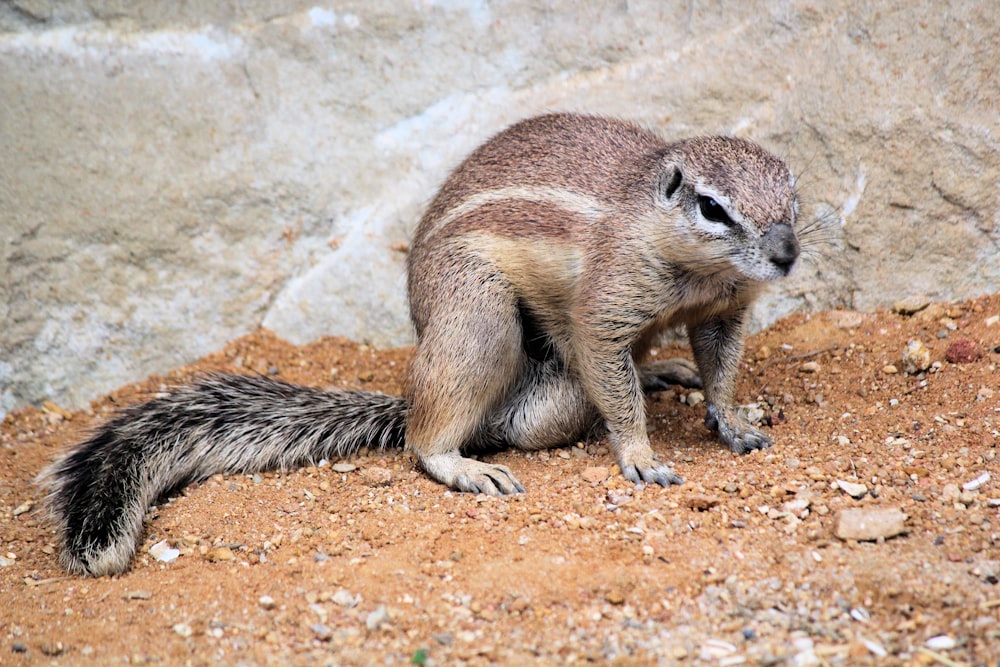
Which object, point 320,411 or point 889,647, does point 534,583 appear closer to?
point 889,647

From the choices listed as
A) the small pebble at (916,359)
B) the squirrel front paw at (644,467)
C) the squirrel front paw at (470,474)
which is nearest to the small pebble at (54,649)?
the squirrel front paw at (470,474)

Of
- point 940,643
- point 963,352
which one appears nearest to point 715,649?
point 940,643

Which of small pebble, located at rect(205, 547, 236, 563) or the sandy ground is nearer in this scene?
the sandy ground

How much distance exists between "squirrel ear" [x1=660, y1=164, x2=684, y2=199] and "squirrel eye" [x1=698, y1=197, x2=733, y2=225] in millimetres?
159

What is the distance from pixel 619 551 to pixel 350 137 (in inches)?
129

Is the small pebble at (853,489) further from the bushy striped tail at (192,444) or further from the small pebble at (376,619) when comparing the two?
the bushy striped tail at (192,444)

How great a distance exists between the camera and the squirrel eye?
4102 mm

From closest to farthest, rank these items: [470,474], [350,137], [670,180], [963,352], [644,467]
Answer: [670,180], [644,467], [470,474], [963,352], [350,137]

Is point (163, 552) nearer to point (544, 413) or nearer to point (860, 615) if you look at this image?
point (544, 413)

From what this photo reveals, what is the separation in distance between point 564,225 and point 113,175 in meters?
2.83

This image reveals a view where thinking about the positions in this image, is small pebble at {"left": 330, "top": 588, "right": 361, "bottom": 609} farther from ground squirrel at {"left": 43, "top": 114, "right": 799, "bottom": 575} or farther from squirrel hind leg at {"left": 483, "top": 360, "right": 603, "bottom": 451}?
squirrel hind leg at {"left": 483, "top": 360, "right": 603, "bottom": 451}

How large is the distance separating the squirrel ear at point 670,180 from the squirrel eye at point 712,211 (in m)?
0.16

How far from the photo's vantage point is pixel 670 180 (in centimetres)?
430

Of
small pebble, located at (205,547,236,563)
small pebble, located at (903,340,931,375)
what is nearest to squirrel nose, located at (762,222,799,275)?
small pebble, located at (903,340,931,375)
